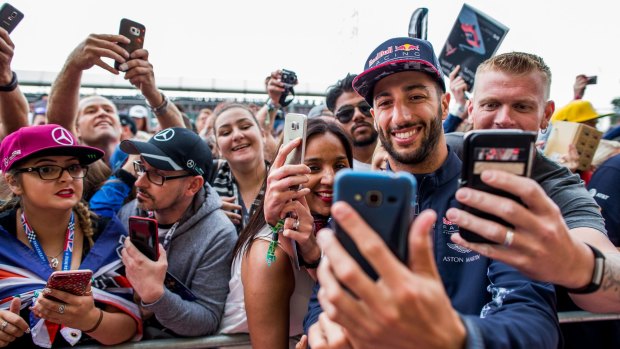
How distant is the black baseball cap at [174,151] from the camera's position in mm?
2477

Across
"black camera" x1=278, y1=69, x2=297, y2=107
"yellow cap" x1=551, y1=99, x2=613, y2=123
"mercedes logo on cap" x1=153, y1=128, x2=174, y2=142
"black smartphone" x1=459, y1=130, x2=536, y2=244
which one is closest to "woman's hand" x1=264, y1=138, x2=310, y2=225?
"black smartphone" x1=459, y1=130, x2=536, y2=244

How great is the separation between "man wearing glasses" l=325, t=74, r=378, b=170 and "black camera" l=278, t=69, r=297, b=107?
67cm

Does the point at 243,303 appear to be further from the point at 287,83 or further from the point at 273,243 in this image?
the point at 287,83

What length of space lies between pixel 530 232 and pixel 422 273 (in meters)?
0.35

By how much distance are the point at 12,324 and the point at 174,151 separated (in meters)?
1.19

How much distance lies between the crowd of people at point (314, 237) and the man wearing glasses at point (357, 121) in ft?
1.77

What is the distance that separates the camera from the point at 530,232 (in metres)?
0.90

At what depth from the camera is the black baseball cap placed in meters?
2.48

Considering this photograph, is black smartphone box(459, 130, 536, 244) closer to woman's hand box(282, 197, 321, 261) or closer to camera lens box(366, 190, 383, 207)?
camera lens box(366, 190, 383, 207)

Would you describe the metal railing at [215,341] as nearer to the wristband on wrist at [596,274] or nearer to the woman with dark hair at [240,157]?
the wristband on wrist at [596,274]

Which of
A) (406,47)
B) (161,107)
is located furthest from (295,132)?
(161,107)

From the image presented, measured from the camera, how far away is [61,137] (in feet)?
7.29

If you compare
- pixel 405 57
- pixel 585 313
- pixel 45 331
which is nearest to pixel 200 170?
pixel 45 331

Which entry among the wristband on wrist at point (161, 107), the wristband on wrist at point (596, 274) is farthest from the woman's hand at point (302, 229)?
the wristband on wrist at point (161, 107)
